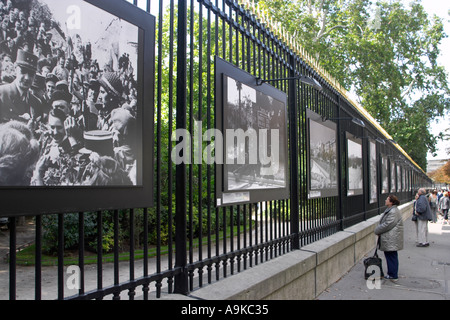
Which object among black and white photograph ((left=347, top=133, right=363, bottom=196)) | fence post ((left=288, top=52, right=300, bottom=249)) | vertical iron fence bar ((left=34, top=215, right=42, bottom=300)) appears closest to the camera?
vertical iron fence bar ((left=34, top=215, right=42, bottom=300))

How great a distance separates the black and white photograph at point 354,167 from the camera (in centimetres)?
1052

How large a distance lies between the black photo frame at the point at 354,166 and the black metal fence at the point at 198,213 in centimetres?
22

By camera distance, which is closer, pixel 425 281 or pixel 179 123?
pixel 179 123

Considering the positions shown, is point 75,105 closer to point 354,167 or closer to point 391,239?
point 391,239

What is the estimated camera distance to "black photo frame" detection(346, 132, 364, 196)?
10545 millimetres

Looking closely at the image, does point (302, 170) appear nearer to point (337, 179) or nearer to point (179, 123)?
point (337, 179)

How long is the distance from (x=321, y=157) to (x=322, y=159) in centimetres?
7

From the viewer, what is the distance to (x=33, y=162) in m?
2.44

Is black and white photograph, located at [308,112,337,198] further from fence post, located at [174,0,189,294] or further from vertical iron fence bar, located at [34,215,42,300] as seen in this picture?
vertical iron fence bar, located at [34,215,42,300]

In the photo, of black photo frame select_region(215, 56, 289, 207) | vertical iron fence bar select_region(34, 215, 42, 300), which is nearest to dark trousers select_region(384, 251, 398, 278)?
black photo frame select_region(215, 56, 289, 207)

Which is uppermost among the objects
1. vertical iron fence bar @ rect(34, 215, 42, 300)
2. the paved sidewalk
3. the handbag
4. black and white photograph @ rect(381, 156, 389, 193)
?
black and white photograph @ rect(381, 156, 389, 193)

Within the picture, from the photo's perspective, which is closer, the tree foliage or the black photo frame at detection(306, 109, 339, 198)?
the black photo frame at detection(306, 109, 339, 198)
